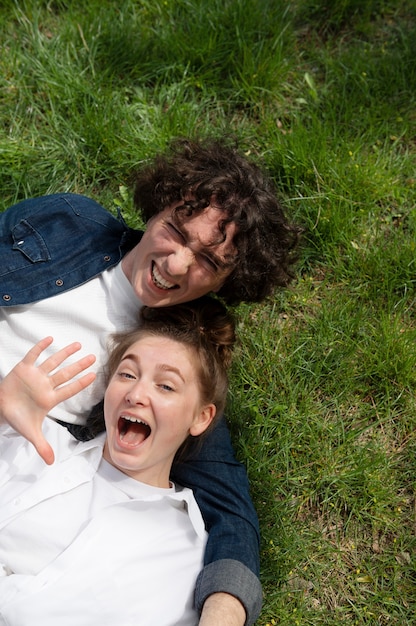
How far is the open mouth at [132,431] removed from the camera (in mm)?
2521

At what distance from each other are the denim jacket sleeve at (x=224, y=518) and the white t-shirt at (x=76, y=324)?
Answer: 1.64 feet

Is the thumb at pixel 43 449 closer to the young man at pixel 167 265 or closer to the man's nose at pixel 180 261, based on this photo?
the young man at pixel 167 265

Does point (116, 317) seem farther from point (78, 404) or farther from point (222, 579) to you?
point (222, 579)

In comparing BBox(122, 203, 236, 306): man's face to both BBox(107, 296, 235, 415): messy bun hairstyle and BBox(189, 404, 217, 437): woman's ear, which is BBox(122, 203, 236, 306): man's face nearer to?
BBox(107, 296, 235, 415): messy bun hairstyle

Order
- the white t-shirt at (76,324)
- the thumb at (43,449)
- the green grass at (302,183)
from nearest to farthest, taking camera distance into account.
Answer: the thumb at (43,449)
the white t-shirt at (76,324)
the green grass at (302,183)

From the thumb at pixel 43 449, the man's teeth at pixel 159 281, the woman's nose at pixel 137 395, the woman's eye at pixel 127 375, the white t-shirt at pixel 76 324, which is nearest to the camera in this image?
the thumb at pixel 43 449

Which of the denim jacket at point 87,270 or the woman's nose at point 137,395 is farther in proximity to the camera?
the denim jacket at point 87,270

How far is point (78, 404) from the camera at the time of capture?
9.37 feet

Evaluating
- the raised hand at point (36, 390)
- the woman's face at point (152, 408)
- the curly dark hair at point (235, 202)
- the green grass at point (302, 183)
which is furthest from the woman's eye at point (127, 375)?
the green grass at point (302, 183)

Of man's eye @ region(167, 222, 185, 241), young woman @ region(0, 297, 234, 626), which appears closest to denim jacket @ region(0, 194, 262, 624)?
young woman @ region(0, 297, 234, 626)

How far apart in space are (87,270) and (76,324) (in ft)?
0.80

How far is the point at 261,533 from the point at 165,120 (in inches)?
85.3

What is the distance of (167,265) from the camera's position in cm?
258

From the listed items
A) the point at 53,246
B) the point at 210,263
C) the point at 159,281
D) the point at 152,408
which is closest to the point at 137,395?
the point at 152,408
